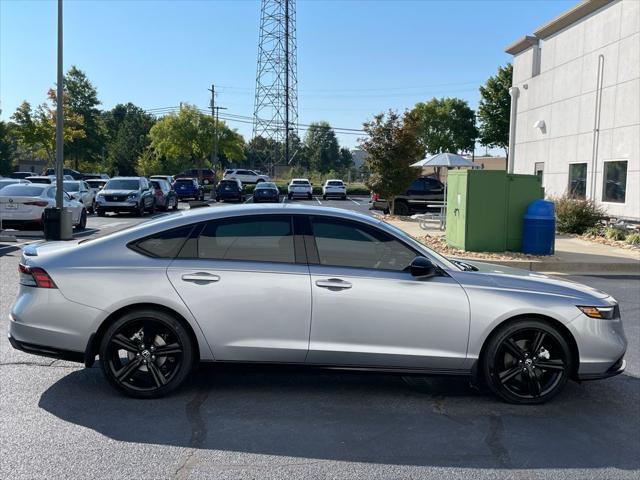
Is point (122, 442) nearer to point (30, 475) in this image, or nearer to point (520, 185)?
point (30, 475)

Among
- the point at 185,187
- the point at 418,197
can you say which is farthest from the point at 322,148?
the point at 418,197

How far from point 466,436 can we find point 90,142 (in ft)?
262

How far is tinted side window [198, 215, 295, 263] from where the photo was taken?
5.00 metres

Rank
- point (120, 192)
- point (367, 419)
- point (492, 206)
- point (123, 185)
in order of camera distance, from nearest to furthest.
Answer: point (367, 419)
point (492, 206)
point (120, 192)
point (123, 185)

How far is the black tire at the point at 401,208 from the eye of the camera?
27.2 m

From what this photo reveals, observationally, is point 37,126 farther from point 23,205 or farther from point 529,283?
point 529,283

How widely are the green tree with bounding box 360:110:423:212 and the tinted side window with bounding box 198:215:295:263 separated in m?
20.1

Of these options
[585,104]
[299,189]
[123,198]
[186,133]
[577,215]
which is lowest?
[123,198]

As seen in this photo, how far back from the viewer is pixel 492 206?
45.4 ft

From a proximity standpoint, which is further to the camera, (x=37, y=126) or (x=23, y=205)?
(x=37, y=126)

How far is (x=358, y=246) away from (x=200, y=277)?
1.28 metres

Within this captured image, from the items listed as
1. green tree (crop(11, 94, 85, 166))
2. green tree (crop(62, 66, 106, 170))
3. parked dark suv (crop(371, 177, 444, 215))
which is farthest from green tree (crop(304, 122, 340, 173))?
parked dark suv (crop(371, 177, 444, 215))

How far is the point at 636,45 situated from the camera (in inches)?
741

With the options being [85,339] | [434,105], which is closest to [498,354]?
[85,339]
